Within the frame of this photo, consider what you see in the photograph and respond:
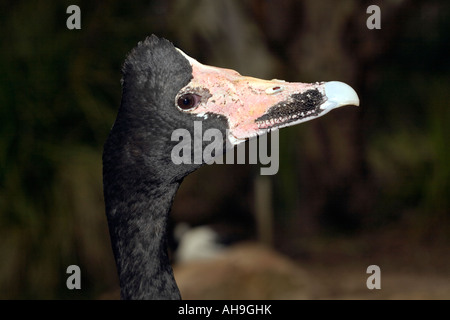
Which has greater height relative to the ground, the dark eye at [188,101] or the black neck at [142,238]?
the dark eye at [188,101]

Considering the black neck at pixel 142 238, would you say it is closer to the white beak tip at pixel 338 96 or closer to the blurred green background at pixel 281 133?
the white beak tip at pixel 338 96

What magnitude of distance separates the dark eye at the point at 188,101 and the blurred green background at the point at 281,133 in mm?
2901

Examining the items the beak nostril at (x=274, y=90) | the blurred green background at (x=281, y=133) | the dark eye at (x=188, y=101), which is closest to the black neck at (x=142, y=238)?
the dark eye at (x=188, y=101)

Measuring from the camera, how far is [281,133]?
5.96 m

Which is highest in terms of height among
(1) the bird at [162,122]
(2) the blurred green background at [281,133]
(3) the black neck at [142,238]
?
(2) the blurred green background at [281,133]

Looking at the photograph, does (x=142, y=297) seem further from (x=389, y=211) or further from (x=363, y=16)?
(x=389, y=211)

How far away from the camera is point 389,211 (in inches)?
281

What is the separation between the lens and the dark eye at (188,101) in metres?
2.44

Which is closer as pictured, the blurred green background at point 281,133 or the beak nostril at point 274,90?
the beak nostril at point 274,90

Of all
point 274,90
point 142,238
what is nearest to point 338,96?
point 274,90

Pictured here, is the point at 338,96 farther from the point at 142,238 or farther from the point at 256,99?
the point at 142,238

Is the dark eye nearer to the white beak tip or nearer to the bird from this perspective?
the bird

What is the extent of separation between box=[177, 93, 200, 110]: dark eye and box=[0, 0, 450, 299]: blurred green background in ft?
9.52

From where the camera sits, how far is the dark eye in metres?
2.44
